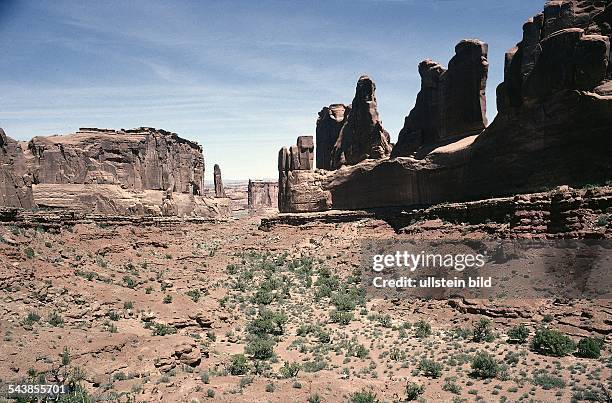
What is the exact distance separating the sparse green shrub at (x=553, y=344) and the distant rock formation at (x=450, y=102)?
22289mm

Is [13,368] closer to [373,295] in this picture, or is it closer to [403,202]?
[373,295]

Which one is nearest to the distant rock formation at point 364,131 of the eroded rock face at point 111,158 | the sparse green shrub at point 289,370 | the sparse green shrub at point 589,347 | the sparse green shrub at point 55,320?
the eroded rock face at point 111,158

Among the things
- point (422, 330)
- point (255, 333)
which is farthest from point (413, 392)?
point (255, 333)

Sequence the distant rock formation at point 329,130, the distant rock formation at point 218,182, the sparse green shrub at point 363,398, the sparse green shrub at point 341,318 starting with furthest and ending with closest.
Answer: the distant rock formation at point 218,182 < the distant rock formation at point 329,130 < the sparse green shrub at point 341,318 < the sparse green shrub at point 363,398

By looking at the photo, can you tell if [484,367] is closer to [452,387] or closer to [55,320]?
[452,387]

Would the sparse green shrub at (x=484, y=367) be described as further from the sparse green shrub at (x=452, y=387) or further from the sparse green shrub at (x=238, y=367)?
the sparse green shrub at (x=238, y=367)

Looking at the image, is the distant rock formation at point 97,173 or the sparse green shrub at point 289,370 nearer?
the sparse green shrub at point 289,370

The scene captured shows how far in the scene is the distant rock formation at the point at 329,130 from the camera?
5709 centimetres

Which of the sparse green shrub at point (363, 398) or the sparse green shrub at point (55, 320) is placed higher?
the sparse green shrub at point (55, 320)

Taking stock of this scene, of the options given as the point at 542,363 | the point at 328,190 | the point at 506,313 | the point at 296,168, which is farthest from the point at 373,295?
the point at 296,168

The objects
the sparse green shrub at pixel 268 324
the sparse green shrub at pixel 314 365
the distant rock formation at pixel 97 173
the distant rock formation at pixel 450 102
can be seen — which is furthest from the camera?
the distant rock formation at pixel 97 173

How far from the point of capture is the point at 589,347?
16.4 m

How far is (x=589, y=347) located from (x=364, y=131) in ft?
110

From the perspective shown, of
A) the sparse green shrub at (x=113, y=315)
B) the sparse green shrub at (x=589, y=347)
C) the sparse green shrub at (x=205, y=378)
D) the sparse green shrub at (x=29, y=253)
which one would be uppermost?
the sparse green shrub at (x=29, y=253)
